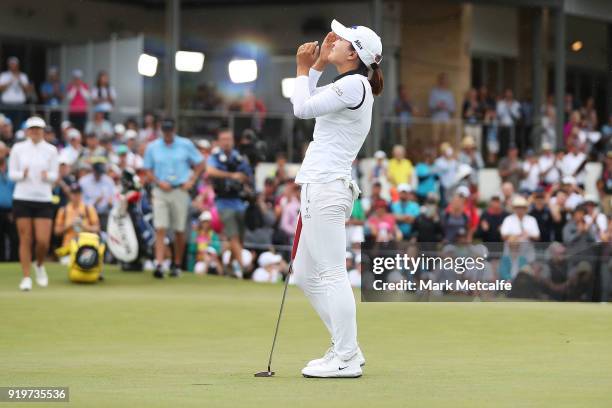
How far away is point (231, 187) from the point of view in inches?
701

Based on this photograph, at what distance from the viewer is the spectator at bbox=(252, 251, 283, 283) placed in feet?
61.2

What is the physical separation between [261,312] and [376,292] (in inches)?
57.4

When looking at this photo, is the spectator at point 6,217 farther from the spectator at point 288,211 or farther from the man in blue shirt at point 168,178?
the spectator at point 288,211

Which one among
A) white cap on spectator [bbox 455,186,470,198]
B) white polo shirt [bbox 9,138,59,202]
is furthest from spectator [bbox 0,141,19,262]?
white cap on spectator [bbox 455,186,470,198]

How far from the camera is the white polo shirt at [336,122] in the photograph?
7973mm

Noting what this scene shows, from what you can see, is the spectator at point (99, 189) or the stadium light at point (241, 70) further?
the stadium light at point (241, 70)

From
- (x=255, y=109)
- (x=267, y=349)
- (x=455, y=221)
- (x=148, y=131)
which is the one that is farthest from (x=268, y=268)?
(x=255, y=109)

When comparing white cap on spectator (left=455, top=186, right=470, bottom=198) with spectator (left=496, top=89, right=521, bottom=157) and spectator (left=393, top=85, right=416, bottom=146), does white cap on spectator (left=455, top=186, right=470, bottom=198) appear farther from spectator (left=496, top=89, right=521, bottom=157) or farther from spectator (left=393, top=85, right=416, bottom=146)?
spectator (left=496, top=89, right=521, bottom=157)

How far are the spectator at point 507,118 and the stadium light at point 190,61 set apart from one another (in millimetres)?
7026

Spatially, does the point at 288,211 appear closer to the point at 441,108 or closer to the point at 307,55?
the point at 441,108

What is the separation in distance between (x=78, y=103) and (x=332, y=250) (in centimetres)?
1877

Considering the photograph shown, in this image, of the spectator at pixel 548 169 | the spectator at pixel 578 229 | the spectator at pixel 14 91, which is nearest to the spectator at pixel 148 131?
the spectator at pixel 14 91

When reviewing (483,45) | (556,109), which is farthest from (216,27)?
(556,109)

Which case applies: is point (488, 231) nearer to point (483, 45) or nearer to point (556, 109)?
point (556, 109)
